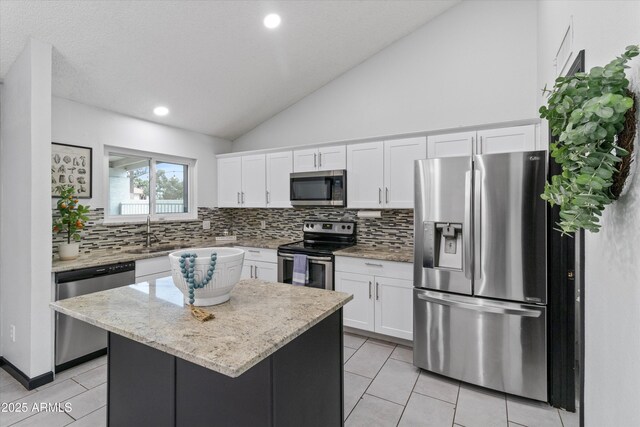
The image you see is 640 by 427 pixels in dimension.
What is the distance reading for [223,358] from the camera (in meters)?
1.00

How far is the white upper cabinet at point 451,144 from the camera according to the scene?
117 inches

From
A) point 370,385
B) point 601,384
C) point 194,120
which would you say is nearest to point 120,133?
point 194,120

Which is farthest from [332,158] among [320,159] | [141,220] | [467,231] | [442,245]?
[141,220]

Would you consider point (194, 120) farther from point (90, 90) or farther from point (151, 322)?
point (151, 322)

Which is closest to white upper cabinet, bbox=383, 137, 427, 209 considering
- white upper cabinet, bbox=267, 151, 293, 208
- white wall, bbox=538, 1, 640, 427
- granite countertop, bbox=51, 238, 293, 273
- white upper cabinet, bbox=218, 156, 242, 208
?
white upper cabinet, bbox=267, 151, 293, 208

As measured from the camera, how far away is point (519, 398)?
7.66ft

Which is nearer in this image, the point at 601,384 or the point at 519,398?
the point at 601,384

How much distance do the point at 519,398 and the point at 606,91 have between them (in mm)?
2368

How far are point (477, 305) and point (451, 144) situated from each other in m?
1.54

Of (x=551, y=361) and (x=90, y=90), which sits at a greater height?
(x=90, y=90)

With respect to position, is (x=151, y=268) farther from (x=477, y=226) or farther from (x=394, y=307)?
(x=477, y=226)

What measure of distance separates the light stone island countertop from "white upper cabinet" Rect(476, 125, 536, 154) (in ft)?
7.02

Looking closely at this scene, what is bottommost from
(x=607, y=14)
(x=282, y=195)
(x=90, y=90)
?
(x=282, y=195)

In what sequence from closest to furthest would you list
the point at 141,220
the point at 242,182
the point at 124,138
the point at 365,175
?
the point at 365,175 → the point at 124,138 → the point at 141,220 → the point at 242,182
